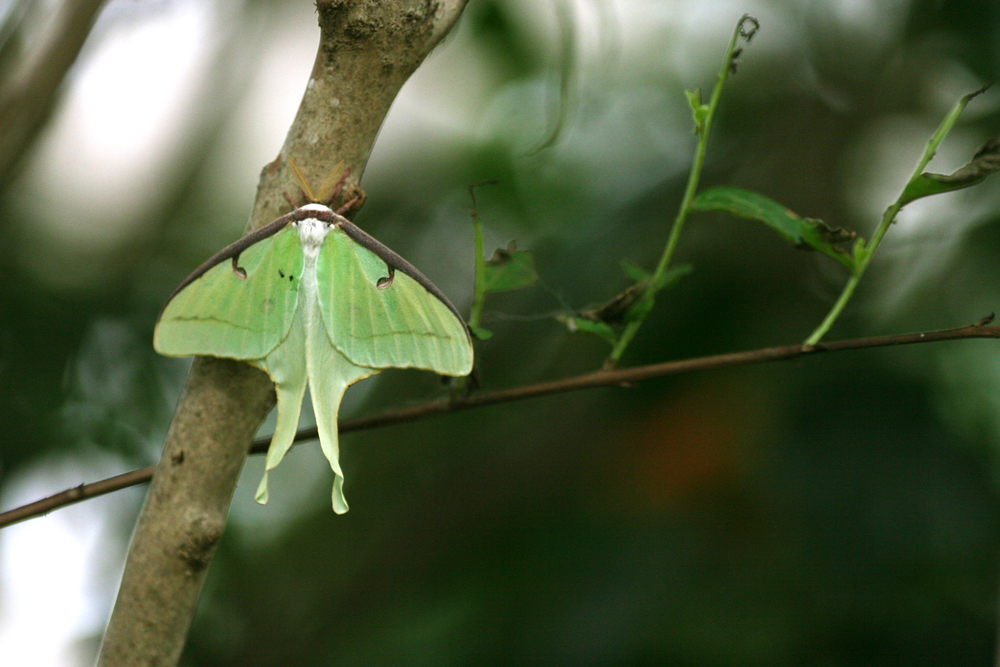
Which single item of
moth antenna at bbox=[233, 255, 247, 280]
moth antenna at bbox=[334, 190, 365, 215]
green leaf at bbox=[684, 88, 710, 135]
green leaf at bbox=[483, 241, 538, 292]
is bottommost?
green leaf at bbox=[684, 88, 710, 135]

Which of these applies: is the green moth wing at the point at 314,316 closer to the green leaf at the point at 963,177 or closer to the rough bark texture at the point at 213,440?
the rough bark texture at the point at 213,440

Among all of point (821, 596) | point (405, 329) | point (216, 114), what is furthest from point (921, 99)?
point (216, 114)

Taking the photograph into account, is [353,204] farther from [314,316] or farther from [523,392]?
[523,392]

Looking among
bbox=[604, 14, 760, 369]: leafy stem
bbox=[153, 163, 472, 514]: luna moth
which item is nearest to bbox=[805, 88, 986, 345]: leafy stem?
bbox=[604, 14, 760, 369]: leafy stem

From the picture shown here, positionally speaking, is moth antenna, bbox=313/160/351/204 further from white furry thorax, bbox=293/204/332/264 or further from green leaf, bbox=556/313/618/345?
green leaf, bbox=556/313/618/345

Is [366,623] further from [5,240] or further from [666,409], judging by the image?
[5,240]

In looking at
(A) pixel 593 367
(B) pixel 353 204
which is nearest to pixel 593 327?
(B) pixel 353 204

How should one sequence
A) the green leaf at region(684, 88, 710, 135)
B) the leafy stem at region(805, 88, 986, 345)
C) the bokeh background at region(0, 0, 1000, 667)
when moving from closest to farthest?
the leafy stem at region(805, 88, 986, 345)
the green leaf at region(684, 88, 710, 135)
the bokeh background at region(0, 0, 1000, 667)
